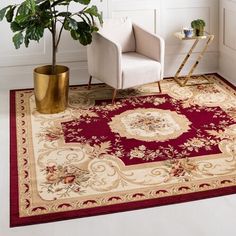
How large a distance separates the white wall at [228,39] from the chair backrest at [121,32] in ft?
3.65

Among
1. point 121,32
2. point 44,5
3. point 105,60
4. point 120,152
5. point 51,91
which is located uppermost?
point 44,5

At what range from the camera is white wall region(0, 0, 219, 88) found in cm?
468

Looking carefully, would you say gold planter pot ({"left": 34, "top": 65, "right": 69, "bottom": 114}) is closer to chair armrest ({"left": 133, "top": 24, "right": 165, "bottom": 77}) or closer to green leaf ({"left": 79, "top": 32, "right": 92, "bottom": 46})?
green leaf ({"left": 79, "top": 32, "right": 92, "bottom": 46})

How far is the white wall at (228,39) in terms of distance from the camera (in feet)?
15.6

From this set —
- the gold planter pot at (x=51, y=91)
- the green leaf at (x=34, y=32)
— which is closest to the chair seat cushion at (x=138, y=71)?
the gold planter pot at (x=51, y=91)

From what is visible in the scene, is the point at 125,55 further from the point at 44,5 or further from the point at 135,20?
the point at 44,5

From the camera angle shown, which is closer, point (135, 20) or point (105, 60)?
point (105, 60)

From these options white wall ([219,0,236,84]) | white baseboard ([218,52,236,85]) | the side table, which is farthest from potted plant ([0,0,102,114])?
white baseboard ([218,52,236,85])

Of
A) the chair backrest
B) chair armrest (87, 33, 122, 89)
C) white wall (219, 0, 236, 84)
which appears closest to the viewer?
chair armrest (87, 33, 122, 89)

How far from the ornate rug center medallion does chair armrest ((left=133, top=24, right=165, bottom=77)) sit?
0.58 metres

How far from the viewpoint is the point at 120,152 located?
10.8 feet

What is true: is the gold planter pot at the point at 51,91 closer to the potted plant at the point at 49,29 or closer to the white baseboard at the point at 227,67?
the potted plant at the point at 49,29

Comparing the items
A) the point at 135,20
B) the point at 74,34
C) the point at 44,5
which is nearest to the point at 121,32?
the point at 135,20

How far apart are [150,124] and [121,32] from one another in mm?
1209
